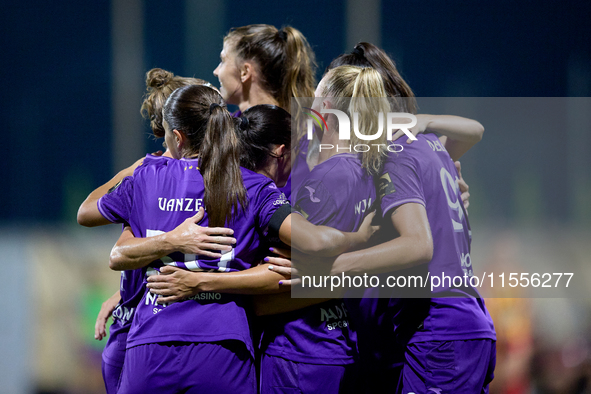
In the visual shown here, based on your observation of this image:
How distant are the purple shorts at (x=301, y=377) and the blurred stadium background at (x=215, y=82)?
2.18m

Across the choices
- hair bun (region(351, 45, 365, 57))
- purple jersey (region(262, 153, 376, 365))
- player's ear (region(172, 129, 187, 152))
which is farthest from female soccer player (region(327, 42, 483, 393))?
player's ear (region(172, 129, 187, 152))

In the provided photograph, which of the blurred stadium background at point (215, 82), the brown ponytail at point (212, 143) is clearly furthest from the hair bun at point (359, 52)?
the blurred stadium background at point (215, 82)

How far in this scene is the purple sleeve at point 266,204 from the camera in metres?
1.71

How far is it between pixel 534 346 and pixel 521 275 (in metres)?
0.57

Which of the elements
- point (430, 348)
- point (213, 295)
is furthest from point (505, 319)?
point (213, 295)

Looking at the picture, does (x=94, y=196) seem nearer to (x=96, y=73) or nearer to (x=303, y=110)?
(x=303, y=110)

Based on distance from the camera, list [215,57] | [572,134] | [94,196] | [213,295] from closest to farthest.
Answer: [213,295] < [94,196] < [572,134] < [215,57]

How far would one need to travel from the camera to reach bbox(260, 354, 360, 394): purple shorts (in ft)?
5.77

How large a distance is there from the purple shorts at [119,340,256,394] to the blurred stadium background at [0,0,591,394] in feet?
8.18

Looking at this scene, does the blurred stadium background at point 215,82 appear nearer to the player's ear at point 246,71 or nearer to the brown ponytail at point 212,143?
the player's ear at point 246,71

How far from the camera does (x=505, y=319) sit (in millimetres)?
3592

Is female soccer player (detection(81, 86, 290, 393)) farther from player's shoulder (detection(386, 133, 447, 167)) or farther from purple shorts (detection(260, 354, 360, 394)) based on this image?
player's shoulder (detection(386, 133, 447, 167))

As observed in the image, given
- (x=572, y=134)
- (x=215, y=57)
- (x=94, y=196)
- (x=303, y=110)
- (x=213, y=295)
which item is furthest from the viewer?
(x=215, y=57)

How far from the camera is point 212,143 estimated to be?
1.71 metres
